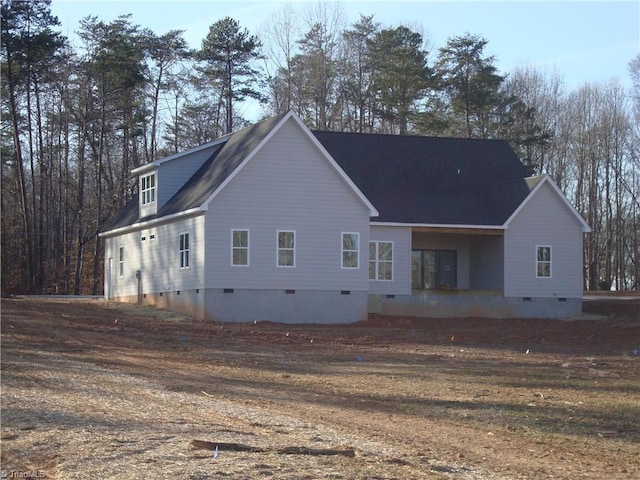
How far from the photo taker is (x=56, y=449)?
1023 cm

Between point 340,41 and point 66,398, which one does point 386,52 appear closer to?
point 340,41

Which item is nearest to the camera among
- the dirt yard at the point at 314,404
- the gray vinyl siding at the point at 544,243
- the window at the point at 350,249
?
the dirt yard at the point at 314,404

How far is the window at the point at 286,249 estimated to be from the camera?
104ft

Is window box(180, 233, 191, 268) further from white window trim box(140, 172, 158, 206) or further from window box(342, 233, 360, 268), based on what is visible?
window box(342, 233, 360, 268)

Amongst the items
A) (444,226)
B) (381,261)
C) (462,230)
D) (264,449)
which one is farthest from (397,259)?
(264,449)

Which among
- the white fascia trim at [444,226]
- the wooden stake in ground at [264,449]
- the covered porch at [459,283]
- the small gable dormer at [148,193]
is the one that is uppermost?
the small gable dormer at [148,193]

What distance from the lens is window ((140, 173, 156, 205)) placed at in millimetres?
35969

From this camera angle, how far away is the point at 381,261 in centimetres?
3547

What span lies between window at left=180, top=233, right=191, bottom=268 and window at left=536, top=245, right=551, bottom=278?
44.6ft

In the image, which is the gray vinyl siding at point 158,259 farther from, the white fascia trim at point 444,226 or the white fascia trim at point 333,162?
the white fascia trim at point 444,226

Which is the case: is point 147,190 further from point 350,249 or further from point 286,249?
point 350,249

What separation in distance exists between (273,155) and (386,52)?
31.2 meters

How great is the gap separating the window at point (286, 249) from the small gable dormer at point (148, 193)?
6088mm

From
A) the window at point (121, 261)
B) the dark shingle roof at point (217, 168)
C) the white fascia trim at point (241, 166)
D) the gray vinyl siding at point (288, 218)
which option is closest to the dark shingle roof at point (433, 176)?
the gray vinyl siding at point (288, 218)
